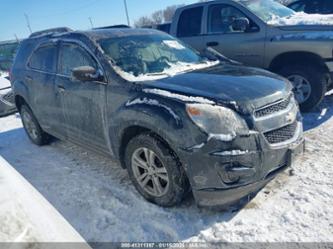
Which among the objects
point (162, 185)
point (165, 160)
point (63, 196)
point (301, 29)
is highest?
point (301, 29)

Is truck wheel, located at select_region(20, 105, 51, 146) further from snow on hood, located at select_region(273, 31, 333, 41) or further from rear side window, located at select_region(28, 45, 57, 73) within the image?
snow on hood, located at select_region(273, 31, 333, 41)

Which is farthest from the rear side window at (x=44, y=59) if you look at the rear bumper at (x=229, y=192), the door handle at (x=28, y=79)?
the rear bumper at (x=229, y=192)

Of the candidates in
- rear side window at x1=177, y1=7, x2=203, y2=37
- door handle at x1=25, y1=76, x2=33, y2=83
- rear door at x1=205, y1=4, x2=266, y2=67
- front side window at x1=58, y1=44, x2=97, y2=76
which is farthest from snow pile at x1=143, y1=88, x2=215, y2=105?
rear side window at x1=177, y1=7, x2=203, y2=37

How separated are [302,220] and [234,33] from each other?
4.05m

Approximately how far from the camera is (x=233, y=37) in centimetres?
589

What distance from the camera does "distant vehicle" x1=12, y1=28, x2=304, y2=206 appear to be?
8.61 feet

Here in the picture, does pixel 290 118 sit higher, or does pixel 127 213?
pixel 290 118

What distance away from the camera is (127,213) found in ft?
10.3

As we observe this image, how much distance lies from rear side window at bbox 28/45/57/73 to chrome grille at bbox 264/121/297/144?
3.02 meters

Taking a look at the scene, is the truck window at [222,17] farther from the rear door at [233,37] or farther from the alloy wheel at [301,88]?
the alloy wheel at [301,88]

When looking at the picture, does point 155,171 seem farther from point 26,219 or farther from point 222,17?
point 222,17

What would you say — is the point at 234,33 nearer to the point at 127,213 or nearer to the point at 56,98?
the point at 56,98

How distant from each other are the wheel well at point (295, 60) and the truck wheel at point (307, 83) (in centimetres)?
10

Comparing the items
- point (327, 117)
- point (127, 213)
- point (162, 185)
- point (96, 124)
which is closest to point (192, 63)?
point (96, 124)
